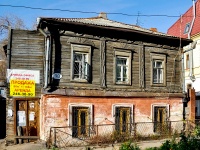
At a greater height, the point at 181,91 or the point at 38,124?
the point at 181,91

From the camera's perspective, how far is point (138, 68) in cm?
1711

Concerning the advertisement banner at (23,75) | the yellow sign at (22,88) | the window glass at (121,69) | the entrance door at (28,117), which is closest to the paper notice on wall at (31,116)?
the entrance door at (28,117)

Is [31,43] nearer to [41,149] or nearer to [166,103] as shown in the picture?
[41,149]

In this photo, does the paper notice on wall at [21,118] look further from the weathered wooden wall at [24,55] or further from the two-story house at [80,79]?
the weathered wooden wall at [24,55]

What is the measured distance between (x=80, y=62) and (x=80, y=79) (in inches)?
34.1

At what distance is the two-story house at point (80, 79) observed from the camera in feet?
47.9

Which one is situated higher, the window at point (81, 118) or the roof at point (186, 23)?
the roof at point (186, 23)

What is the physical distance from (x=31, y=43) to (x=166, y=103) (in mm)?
8391

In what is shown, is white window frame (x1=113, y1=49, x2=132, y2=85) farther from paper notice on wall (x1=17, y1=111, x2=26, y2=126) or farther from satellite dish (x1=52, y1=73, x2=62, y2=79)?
paper notice on wall (x1=17, y1=111, x2=26, y2=126)

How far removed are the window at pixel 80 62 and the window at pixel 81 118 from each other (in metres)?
1.37

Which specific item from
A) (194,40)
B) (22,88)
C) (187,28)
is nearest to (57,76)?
(22,88)

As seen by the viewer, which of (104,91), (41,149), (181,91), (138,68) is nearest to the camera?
(41,149)

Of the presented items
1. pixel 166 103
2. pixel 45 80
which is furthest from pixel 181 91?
pixel 45 80

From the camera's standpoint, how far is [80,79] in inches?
604
